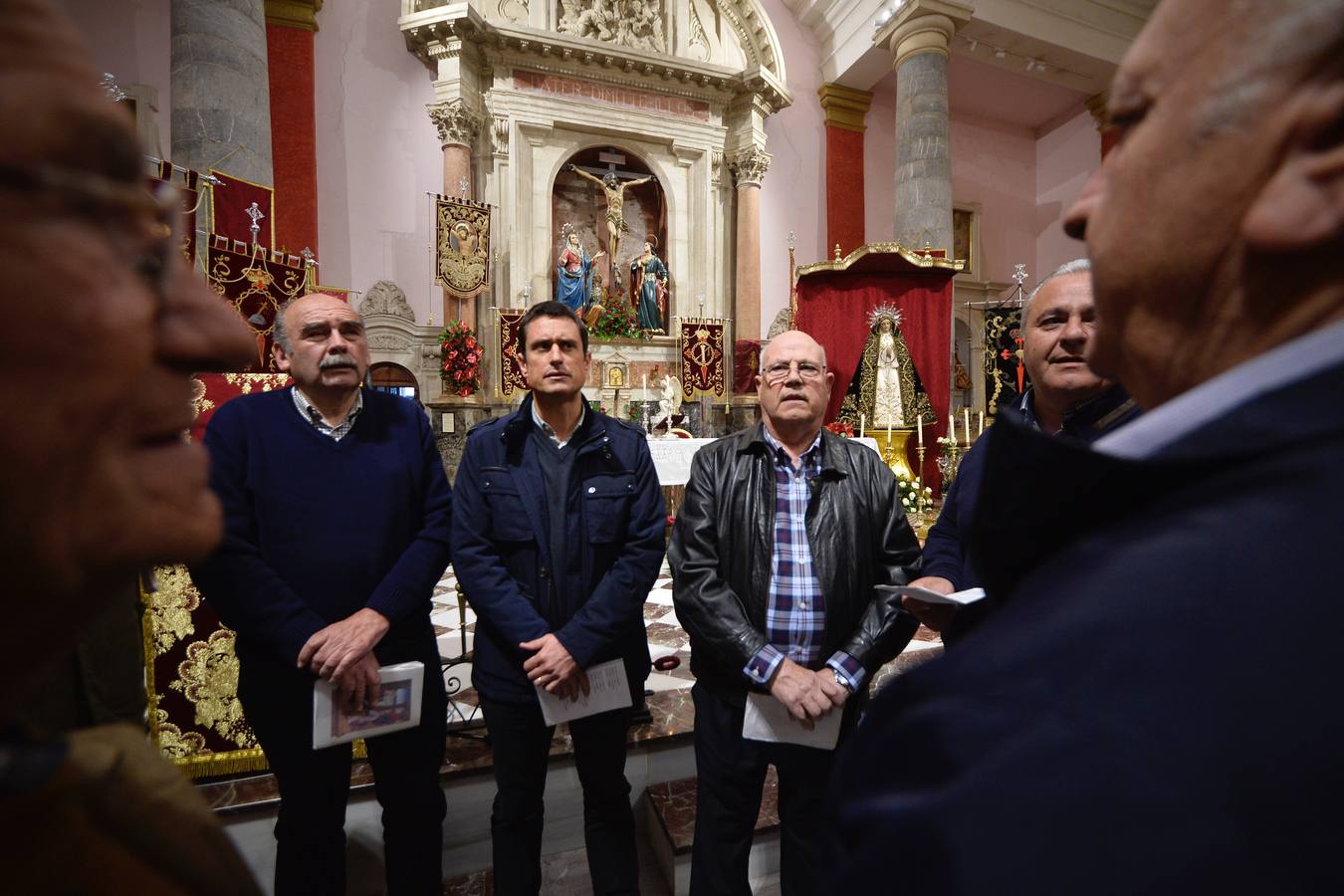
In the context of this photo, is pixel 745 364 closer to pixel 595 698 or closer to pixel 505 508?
pixel 505 508

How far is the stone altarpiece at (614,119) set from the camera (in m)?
9.20

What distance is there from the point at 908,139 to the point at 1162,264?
32.9 feet

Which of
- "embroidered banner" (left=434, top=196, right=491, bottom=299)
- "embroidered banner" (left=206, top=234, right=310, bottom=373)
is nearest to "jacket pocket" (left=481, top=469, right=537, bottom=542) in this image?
"embroidered banner" (left=206, top=234, right=310, bottom=373)

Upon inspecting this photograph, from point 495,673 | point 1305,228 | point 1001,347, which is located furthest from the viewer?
point 1001,347

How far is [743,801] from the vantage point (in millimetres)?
1907

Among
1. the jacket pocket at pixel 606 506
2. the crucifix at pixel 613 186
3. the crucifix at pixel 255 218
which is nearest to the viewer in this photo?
the jacket pocket at pixel 606 506

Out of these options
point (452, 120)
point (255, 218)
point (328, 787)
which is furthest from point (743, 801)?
point (452, 120)

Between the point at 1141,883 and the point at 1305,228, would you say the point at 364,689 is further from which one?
the point at 1305,228

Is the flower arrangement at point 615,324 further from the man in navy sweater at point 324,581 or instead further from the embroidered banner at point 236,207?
the man in navy sweater at point 324,581

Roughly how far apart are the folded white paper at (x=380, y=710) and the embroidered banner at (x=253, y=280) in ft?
6.87

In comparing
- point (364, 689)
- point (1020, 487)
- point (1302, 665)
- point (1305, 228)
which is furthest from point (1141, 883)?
point (364, 689)

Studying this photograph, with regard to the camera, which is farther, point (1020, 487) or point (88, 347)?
point (1020, 487)

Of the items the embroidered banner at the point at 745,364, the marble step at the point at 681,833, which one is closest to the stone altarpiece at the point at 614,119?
the embroidered banner at the point at 745,364

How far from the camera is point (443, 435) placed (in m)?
8.60
